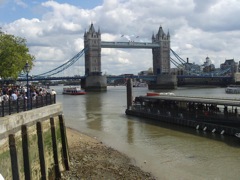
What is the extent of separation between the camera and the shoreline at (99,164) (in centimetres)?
1793

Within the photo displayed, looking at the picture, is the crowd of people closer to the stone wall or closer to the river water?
the stone wall

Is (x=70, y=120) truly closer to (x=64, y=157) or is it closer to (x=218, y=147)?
(x=218, y=147)

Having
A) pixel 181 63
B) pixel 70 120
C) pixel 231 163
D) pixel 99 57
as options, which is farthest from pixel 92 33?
pixel 231 163

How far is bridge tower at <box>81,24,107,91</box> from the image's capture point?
13912 centimetres

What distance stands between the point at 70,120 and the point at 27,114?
28.7 metres

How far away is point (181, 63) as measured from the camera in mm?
177875

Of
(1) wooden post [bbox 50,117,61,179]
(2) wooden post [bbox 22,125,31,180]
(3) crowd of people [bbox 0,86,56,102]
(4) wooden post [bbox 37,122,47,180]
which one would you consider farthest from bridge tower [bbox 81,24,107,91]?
(2) wooden post [bbox 22,125,31,180]

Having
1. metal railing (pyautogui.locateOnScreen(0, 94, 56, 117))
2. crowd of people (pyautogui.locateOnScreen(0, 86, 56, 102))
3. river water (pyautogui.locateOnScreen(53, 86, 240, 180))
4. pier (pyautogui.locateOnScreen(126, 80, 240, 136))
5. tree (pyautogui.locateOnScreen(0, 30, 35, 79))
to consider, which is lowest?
river water (pyautogui.locateOnScreen(53, 86, 240, 180))

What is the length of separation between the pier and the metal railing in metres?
14.7

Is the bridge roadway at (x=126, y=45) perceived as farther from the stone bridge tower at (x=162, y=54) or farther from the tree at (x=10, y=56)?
the tree at (x=10, y=56)

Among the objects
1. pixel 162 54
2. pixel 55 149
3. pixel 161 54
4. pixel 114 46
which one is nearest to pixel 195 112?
pixel 55 149

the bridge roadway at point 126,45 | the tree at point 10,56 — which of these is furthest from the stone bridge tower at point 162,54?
the tree at point 10,56

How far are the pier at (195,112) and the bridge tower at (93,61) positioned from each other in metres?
92.7

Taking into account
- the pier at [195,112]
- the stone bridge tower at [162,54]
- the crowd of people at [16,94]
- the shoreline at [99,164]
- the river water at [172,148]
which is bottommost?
the river water at [172,148]
